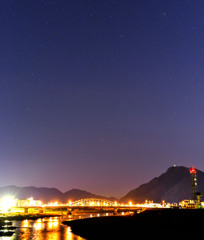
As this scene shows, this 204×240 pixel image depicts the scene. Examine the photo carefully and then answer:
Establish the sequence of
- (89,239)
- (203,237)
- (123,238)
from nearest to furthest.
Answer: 1. (203,237)
2. (123,238)
3. (89,239)

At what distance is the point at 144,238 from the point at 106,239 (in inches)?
242

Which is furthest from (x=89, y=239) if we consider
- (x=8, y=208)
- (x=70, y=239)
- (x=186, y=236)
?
(x=8, y=208)

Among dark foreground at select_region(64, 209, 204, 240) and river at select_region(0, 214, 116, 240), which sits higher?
dark foreground at select_region(64, 209, 204, 240)

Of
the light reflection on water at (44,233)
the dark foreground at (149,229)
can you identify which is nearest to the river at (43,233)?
the light reflection on water at (44,233)

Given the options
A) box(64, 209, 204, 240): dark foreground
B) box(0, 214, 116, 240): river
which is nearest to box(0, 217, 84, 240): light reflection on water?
box(0, 214, 116, 240): river

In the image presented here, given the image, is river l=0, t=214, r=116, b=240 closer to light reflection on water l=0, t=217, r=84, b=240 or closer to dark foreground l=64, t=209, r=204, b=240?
light reflection on water l=0, t=217, r=84, b=240

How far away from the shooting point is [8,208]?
198m

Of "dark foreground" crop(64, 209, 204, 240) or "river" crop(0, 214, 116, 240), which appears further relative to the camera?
"river" crop(0, 214, 116, 240)

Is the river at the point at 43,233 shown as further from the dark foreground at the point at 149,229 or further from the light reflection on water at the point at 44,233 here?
the dark foreground at the point at 149,229

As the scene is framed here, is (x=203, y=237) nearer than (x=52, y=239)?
Yes

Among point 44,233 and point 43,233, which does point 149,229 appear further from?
point 43,233

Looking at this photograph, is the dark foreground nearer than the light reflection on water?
Yes

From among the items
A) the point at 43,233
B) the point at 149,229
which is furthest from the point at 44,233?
the point at 149,229

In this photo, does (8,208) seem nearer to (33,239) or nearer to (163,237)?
(33,239)
